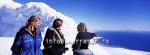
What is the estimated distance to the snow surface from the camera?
550cm

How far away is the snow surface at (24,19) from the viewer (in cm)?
550

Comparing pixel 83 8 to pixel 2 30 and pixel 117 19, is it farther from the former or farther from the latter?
pixel 2 30

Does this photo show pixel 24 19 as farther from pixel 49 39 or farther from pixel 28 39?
pixel 28 39

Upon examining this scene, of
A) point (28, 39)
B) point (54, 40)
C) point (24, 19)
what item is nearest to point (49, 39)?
point (54, 40)

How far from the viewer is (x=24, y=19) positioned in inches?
216

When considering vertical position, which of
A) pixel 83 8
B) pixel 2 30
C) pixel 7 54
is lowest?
pixel 7 54

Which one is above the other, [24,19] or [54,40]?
[24,19]

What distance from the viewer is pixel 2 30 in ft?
18.0

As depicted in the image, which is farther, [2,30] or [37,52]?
[2,30]

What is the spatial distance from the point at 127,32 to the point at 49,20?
1339 millimetres

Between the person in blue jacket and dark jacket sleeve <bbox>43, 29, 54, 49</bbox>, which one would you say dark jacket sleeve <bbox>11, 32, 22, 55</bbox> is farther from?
dark jacket sleeve <bbox>43, 29, 54, 49</bbox>

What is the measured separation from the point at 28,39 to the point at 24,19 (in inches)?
83.1

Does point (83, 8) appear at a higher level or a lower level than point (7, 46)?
higher

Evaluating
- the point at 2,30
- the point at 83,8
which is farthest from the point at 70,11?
the point at 2,30
